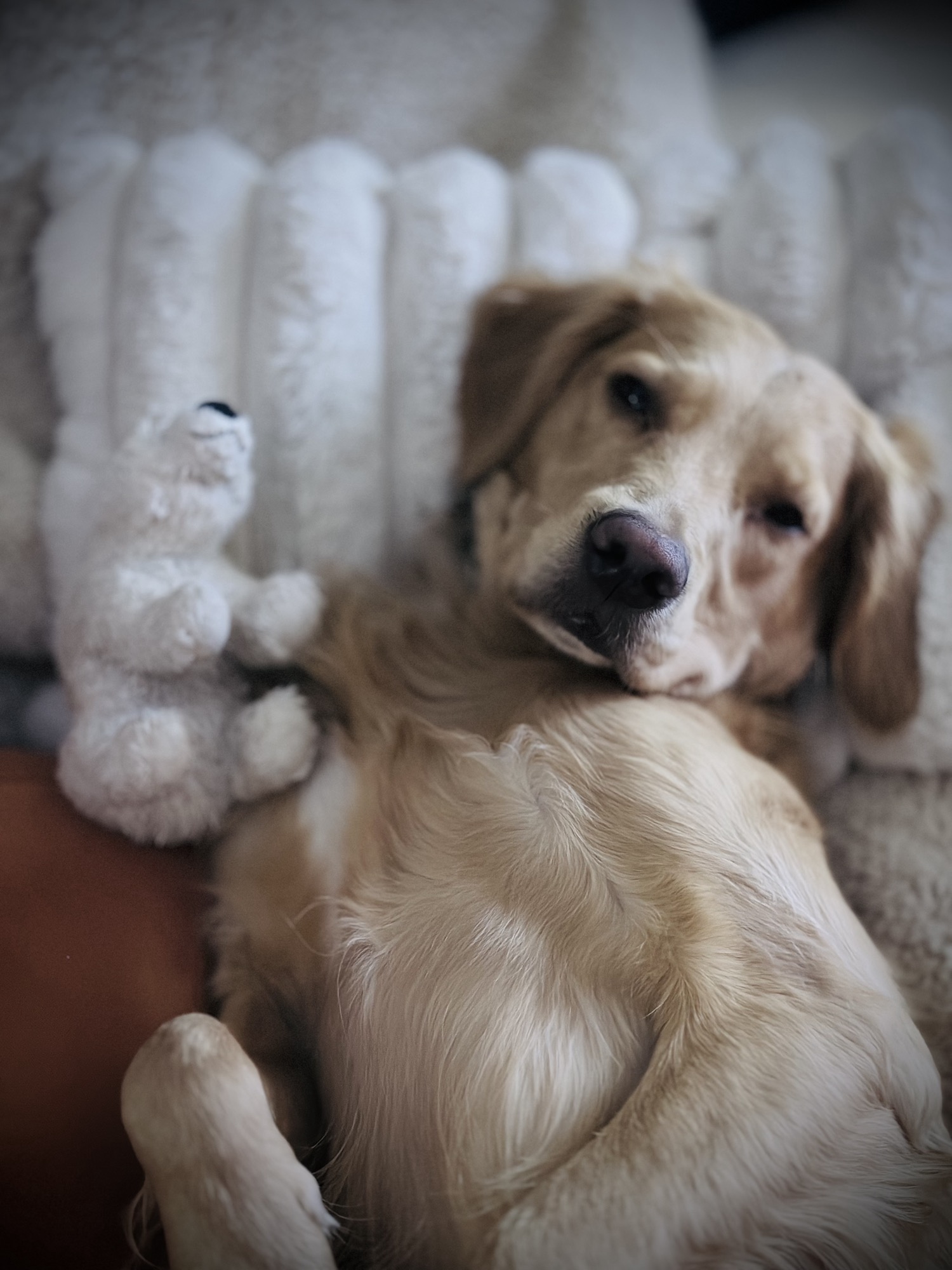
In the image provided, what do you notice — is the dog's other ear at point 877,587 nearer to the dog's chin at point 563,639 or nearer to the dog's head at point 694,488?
the dog's head at point 694,488

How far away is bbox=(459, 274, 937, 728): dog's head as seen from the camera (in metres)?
1.06

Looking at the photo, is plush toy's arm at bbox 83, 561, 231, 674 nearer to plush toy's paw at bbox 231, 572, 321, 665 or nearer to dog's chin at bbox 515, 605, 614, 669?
plush toy's paw at bbox 231, 572, 321, 665

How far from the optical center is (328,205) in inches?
51.8

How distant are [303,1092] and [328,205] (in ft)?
3.97

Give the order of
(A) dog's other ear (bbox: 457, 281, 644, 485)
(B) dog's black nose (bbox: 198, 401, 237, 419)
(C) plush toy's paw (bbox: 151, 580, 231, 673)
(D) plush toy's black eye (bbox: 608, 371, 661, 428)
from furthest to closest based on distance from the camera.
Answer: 1. (A) dog's other ear (bbox: 457, 281, 644, 485)
2. (D) plush toy's black eye (bbox: 608, 371, 661, 428)
3. (B) dog's black nose (bbox: 198, 401, 237, 419)
4. (C) plush toy's paw (bbox: 151, 580, 231, 673)

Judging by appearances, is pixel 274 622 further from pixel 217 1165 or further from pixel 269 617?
pixel 217 1165

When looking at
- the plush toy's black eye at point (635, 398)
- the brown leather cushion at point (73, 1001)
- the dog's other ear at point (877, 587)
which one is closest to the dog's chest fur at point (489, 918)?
the brown leather cushion at point (73, 1001)

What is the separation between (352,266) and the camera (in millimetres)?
1317

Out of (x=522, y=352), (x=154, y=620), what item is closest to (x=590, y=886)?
(x=154, y=620)

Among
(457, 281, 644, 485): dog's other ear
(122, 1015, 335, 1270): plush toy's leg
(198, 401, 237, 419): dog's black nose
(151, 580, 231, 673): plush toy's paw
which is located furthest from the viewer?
(457, 281, 644, 485): dog's other ear

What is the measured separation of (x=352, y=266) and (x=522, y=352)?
11.5 inches

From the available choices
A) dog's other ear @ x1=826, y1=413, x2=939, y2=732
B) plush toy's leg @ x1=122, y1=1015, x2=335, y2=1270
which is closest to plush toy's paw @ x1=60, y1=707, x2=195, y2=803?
plush toy's leg @ x1=122, y1=1015, x2=335, y2=1270

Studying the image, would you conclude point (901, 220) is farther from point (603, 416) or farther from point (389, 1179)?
point (389, 1179)

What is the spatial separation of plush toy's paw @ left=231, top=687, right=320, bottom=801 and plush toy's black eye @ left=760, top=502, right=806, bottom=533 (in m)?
0.68
